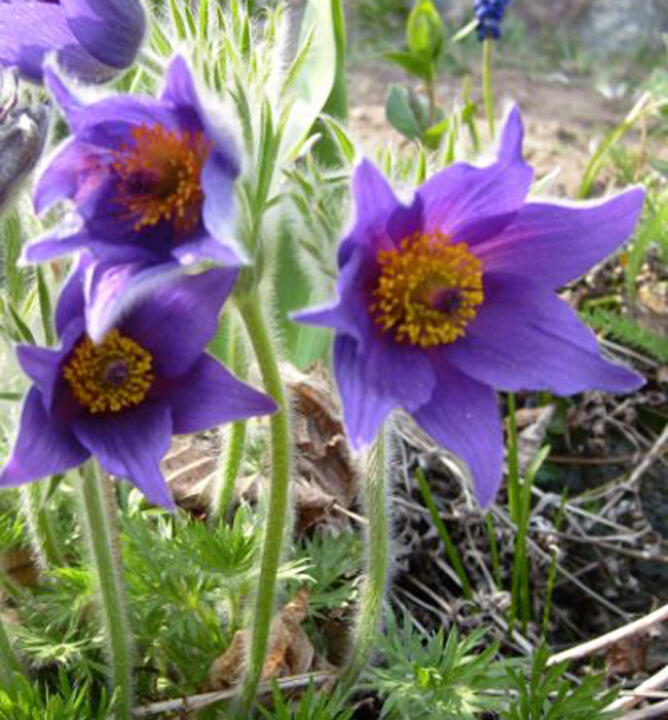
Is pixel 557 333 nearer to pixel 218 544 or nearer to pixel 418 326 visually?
pixel 418 326

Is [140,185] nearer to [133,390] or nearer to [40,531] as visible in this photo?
[133,390]

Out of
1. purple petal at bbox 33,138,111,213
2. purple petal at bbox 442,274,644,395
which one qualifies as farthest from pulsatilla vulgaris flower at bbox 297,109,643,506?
purple petal at bbox 33,138,111,213

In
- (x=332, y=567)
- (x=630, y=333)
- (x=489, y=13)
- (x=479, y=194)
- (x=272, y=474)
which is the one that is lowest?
(x=630, y=333)

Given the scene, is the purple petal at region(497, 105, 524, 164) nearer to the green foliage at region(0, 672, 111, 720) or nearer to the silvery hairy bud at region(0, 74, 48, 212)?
the silvery hairy bud at region(0, 74, 48, 212)

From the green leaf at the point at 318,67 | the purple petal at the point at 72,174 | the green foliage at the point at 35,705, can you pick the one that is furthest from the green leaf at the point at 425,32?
the green foliage at the point at 35,705

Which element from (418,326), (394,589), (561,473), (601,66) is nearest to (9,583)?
(394,589)

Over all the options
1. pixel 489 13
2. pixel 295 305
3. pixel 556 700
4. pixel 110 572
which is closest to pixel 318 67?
pixel 295 305
